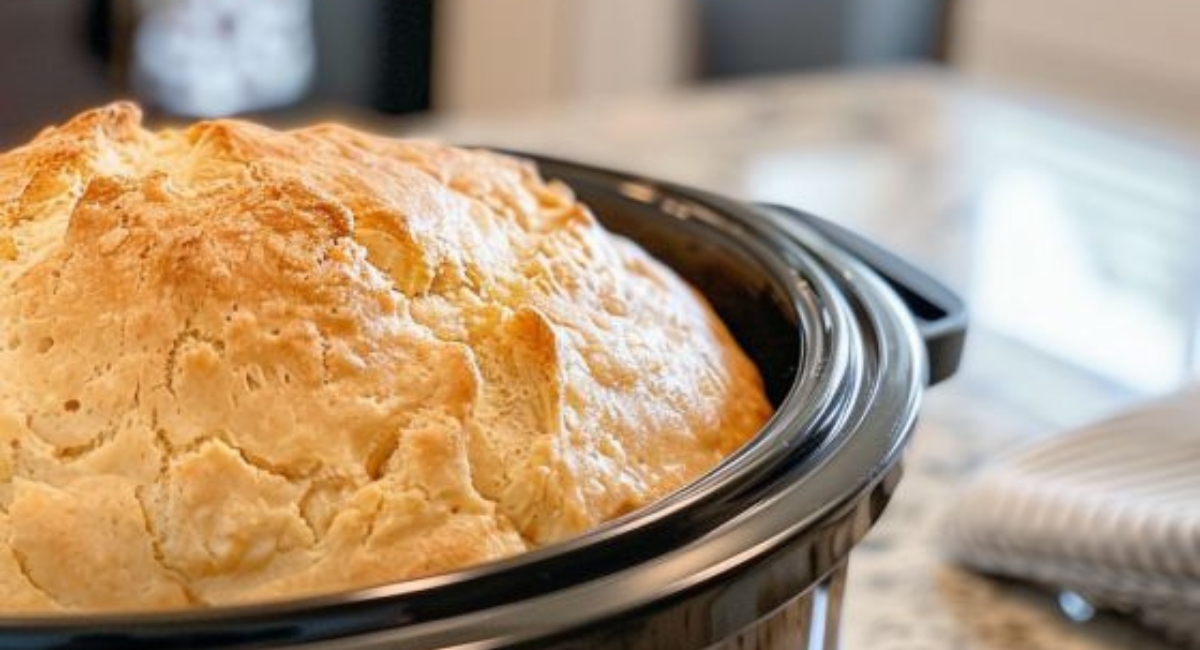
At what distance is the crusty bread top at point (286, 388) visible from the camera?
1.76ft

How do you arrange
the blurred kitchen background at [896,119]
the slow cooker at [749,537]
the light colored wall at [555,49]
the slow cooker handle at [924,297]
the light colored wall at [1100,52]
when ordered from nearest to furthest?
the slow cooker at [749,537]
the slow cooker handle at [924,297]
the blurred kitchen background at [896,119]
the light colored wall at [1100,52]
the light colored wall at [555,49]

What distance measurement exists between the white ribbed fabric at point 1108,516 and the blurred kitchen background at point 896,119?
3cm

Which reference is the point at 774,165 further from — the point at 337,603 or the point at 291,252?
the point at 337,603

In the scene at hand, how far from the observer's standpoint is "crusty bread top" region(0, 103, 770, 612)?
1.76 ft

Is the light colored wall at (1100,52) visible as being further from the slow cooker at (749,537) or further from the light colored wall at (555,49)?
the slow cooker at (749,537)

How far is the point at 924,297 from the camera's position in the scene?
0.75m

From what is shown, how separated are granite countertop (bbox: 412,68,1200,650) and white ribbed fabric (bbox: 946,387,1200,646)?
0.03 metres

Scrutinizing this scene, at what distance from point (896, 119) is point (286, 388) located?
138 centimetres

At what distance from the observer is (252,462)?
1.81ft

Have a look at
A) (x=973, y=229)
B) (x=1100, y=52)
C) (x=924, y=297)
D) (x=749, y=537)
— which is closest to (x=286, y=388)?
(x=749, y=537)

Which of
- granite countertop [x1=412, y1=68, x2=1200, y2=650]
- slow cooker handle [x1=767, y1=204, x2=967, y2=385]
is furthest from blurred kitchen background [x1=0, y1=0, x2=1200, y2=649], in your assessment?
slow cooker handle [x1=767, y1=204, x2=967, y2=385]

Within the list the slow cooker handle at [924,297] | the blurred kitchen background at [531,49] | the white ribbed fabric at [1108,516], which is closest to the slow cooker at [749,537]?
the slow cooker handle at [924,297]

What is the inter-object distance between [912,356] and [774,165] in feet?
3.44

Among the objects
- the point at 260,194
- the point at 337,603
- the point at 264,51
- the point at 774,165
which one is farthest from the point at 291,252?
the point at 264,51
